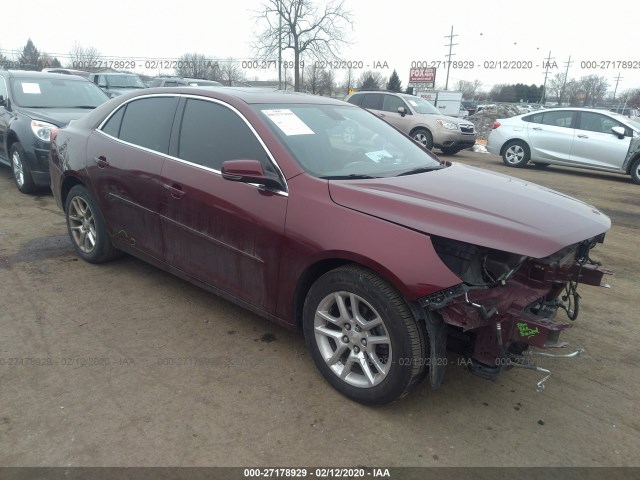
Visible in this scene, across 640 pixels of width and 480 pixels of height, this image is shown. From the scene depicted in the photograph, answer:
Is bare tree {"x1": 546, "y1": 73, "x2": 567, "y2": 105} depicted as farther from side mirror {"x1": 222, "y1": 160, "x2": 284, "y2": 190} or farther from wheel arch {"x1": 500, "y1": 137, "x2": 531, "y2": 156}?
side mirror {"x1": 222, "y1": 160, "x2": 284, "y2": 190}

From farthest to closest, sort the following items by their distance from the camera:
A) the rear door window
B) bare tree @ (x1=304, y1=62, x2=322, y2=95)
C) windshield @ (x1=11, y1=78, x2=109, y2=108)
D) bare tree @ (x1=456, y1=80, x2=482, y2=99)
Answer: bare tree @ (x1=456, y1=80, x2=482, y2=99), bare tree @ (x1=304, y1=62, x2=322, y2=95), windshield @ (x1=11, y1=78, x2=109, y2=108), the rear door window

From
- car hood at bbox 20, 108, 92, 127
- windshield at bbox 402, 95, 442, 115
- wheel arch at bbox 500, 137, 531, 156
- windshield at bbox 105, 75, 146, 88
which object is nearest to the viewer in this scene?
car hood at bbox 20, 108, 92, 127

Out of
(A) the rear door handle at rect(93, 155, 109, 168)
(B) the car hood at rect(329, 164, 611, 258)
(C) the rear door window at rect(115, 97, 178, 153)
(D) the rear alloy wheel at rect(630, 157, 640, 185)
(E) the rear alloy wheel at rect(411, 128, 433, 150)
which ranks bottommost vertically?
(D) the rear alloy wheel at rect(630, 157, 640, 185)

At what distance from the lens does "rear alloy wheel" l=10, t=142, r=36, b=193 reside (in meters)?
6.83

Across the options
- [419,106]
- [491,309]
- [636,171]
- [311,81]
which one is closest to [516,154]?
[636,171]

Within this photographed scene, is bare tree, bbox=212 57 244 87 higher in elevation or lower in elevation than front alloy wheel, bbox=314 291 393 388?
higher

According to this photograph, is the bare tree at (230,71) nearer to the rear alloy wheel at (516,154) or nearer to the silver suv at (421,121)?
the silver suv at (421,121)

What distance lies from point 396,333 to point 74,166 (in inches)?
136

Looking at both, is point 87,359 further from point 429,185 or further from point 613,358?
point 613,358

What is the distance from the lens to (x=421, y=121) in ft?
44.0

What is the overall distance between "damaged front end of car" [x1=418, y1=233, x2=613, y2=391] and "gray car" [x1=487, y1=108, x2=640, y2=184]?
9874mm

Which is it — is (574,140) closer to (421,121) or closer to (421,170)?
(421,121)

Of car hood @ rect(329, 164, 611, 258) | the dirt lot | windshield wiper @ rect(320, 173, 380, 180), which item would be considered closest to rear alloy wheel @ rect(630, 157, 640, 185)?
the dirt lot

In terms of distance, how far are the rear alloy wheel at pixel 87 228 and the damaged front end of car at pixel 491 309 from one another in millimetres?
3140
